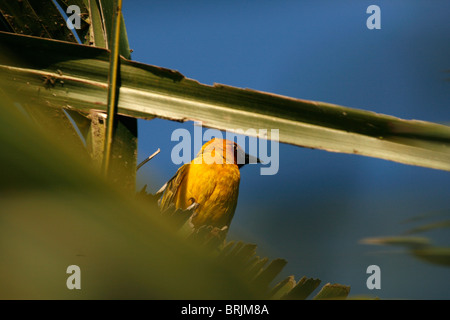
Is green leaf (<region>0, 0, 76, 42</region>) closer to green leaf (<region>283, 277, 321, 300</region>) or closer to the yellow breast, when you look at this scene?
green leaf (<region>283, 277, 321, 300</region>)

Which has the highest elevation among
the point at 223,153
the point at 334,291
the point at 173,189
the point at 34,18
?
the point at 223,153

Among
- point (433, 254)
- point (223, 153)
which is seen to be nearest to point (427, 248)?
point (433, 254)

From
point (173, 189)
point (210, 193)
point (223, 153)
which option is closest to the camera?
point (173, 189)

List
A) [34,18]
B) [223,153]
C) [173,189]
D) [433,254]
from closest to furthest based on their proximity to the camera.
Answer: [433,254]
[34,18]
[173,189]
[223,153]

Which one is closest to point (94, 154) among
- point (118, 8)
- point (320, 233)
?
point (118, 8)
